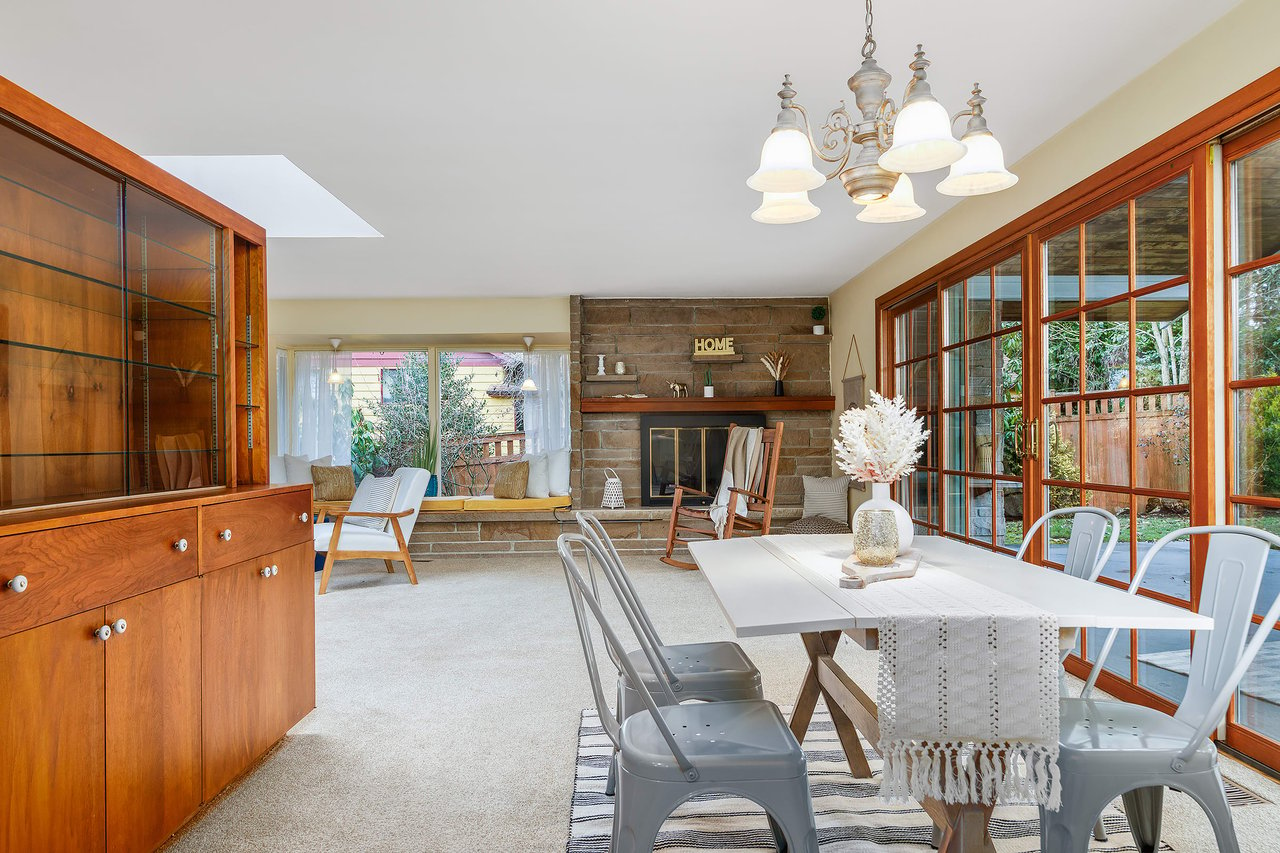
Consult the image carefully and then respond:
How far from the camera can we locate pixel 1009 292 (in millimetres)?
3625

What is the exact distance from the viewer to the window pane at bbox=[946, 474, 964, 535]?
13.7ft

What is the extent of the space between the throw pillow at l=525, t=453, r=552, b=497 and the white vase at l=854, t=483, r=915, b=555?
4.90 metres

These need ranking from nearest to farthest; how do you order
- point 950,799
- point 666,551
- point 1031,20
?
point 950,799 < point 1031,20 < point 666,551

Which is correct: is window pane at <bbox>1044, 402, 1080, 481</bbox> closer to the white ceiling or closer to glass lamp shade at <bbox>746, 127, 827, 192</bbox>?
the white ceiling

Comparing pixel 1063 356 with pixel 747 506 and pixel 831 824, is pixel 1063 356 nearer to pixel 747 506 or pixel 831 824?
pixel 831 824

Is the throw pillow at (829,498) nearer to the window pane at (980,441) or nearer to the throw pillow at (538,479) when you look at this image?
the window pane at (980,441)

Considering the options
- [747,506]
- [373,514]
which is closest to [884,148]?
[747,506]

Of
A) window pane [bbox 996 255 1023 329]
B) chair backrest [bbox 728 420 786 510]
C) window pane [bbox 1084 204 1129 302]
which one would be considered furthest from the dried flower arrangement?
window pane [bbox 1084 204 1129 302]

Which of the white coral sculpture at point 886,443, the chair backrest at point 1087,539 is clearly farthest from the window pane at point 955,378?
the white coral sculpture at point 886,443

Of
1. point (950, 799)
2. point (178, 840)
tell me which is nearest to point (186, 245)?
point (178, 840)

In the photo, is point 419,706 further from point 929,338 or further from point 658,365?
point 658,365

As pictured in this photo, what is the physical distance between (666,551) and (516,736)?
3787mm

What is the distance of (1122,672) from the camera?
2.82 meters

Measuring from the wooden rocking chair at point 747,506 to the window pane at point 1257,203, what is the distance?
2.81 m
